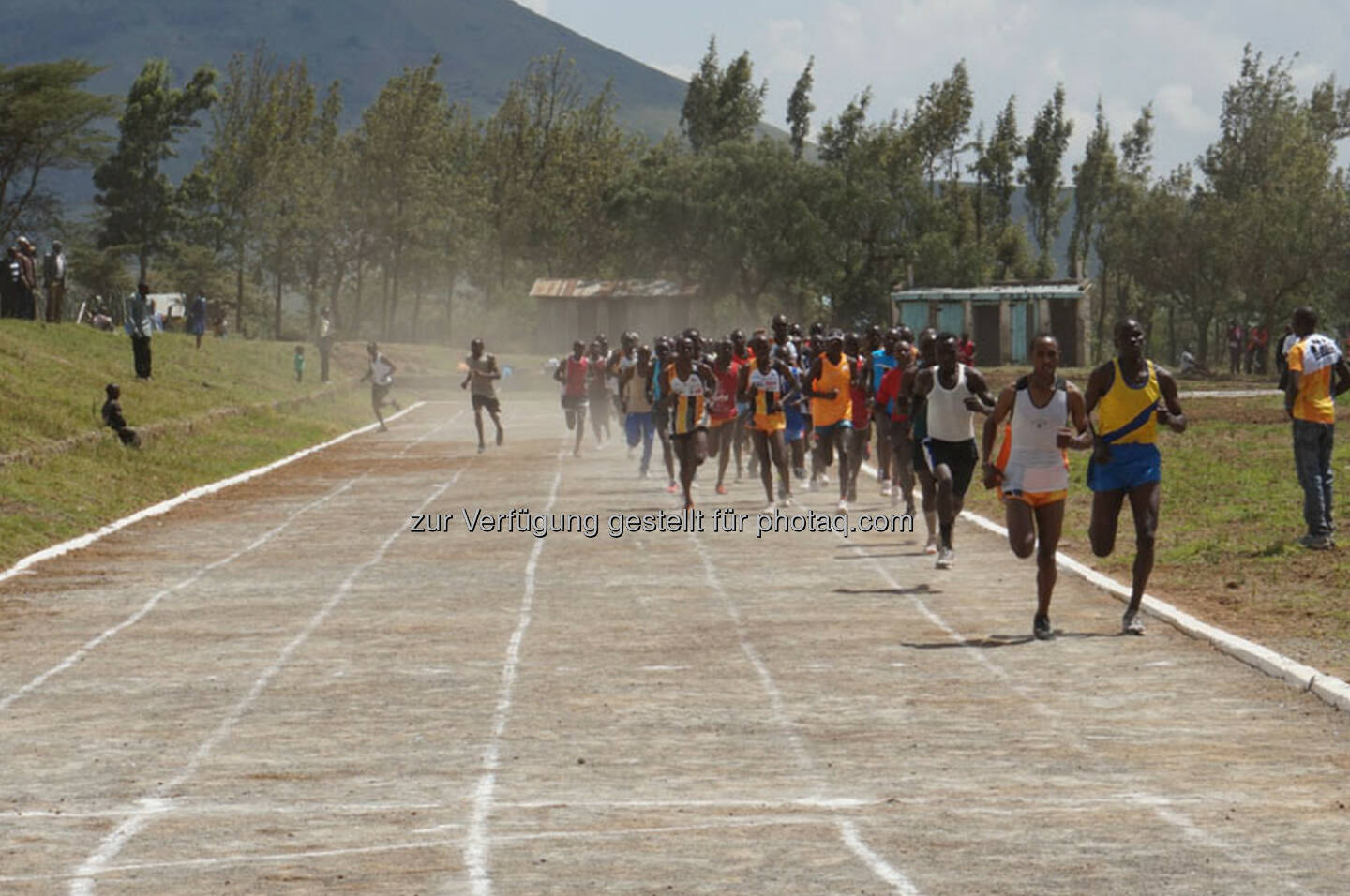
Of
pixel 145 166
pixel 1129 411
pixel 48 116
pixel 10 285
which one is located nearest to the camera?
pixel 1129 411

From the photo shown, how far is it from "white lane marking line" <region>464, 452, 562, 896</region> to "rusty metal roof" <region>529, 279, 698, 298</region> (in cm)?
7448

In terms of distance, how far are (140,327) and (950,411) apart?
82.1 feet

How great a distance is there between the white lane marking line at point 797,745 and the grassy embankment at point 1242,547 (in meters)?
2.90

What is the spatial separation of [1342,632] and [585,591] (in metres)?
5.35

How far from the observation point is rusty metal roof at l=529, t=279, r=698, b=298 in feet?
291

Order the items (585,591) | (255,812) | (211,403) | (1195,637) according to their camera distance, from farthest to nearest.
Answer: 1. (211,403)
2. (585,591)
3. (1195,637)
4. (255,812)

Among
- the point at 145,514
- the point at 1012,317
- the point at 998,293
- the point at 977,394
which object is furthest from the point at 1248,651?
the point at 1012,317

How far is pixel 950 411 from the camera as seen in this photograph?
15.8 m

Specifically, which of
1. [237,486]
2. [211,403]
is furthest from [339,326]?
[237,486]

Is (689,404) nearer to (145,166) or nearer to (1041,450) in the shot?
(1041,450)

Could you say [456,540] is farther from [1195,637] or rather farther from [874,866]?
[874,866]

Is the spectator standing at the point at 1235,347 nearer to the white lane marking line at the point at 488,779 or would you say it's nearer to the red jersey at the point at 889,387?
the red jersey at the point at 889,387

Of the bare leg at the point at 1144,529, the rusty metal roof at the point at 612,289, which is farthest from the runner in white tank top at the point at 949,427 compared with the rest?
the rusty metal roof at the point at 612,289

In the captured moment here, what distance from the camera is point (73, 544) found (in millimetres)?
18984
